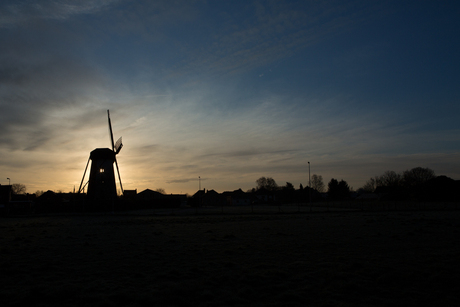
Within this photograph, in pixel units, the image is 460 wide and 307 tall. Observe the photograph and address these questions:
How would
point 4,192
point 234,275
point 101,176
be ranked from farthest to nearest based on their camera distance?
point 4,192
point 101,176
point 234,275

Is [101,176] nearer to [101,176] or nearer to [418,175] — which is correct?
[101,176]

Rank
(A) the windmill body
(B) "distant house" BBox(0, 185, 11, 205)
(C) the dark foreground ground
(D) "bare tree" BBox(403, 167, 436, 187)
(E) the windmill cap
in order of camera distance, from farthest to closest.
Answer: (D) "bare tree" BBox(403, 167, 436, 187)
(B) "distant house" BBox(0, 185, 11, 205)
(E) the windmill cap
(A) the windmill body
(C) the dark foreground ground

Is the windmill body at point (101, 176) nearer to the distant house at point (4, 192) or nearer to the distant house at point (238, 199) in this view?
the distant house at point (4, 192)

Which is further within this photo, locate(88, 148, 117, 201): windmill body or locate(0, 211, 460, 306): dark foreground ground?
locate(88, 148, 117, 201): windmill body

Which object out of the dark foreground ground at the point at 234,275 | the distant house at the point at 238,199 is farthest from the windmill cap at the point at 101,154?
the distant house at the point at 238,199

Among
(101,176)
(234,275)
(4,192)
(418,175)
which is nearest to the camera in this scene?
(234,275)

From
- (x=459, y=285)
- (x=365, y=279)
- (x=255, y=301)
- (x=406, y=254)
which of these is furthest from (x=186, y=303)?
(x=406, y=254)

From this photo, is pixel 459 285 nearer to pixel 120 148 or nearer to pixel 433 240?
pixel 433 240

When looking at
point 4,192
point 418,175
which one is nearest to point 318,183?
point 418,175

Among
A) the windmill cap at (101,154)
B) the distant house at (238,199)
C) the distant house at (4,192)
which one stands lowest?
the distant house at (238,199)

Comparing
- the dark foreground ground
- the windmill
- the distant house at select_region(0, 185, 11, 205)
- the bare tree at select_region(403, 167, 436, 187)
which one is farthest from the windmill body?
the bare tree at select_region(403, 167, 436, 187)

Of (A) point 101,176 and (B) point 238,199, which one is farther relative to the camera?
(B) point 238,199

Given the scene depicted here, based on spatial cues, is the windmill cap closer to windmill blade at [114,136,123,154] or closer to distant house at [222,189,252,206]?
windmill blade at [114,136,123,154]

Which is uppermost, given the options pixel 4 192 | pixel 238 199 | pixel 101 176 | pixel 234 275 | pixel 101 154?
pixel 101 154
